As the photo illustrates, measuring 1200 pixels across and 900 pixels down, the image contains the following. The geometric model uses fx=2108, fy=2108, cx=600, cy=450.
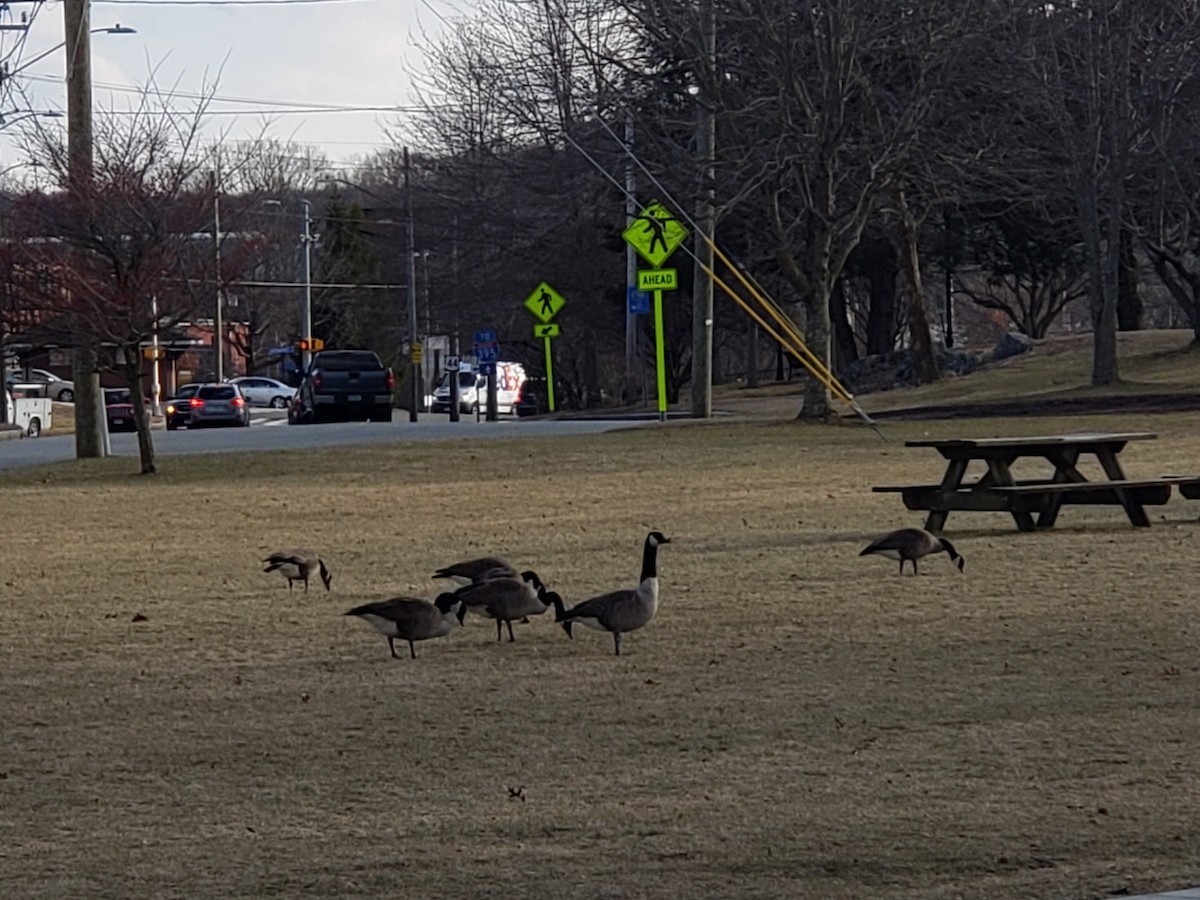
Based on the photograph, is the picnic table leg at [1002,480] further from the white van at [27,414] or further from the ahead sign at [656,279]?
the white van at [27,414]

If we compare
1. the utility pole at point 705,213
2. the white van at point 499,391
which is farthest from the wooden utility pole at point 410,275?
the utility pole at point 705,213

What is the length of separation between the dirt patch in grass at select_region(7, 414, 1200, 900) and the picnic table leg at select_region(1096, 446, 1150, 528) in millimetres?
312

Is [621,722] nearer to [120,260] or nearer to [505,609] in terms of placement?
[505,609]

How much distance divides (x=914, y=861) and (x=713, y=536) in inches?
423

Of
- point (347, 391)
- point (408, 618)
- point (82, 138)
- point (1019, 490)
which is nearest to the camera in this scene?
point (408, 618)

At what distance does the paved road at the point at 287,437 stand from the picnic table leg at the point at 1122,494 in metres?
14.7

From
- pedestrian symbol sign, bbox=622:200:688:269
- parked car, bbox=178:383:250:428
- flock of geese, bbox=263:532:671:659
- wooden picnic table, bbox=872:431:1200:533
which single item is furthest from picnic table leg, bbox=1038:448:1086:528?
parked car, bbox=178:383:250:428

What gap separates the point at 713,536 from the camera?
58.8 feet

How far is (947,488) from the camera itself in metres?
17.6

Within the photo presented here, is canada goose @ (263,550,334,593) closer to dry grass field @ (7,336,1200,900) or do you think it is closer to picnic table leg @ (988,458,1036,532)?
dry grass field @ (7,336,1200,900)

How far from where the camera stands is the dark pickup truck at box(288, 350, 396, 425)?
159ft

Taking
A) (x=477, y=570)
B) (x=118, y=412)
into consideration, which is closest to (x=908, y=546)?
(x=477, y=570)

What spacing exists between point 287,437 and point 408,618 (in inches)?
925

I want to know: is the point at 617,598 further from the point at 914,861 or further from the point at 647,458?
the point at 647,458
